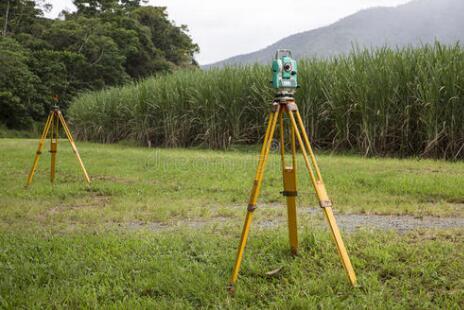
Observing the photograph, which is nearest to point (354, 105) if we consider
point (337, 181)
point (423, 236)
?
point (337, 181)

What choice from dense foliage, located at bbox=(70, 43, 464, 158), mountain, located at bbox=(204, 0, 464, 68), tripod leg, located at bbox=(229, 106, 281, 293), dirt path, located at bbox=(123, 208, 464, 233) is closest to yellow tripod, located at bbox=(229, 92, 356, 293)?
tripod leg, located at bbox=(229, 106, 281, 293)

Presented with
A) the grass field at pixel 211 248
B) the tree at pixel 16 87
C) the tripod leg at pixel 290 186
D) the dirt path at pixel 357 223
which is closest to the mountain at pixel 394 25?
the tree at pixel 16 87

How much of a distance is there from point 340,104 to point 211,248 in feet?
28.8

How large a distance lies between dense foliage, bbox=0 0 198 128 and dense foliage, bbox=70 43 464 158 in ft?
47.2

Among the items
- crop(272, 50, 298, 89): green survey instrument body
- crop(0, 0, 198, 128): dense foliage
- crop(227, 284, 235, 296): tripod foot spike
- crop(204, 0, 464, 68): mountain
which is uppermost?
crop(204, 0, 464, 68): mountain

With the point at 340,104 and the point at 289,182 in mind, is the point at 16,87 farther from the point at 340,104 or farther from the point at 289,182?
the point at 289,182

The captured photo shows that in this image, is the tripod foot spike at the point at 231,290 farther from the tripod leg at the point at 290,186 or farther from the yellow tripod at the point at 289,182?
the tripod leg at the point at 290,186

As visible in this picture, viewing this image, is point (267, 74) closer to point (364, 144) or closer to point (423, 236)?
point (364, 144)

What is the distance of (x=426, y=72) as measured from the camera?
1127 centimetres

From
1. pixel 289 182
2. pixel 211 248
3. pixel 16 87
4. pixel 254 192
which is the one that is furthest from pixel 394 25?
pixel 254 192

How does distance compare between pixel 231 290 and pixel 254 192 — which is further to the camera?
pixel 231 290

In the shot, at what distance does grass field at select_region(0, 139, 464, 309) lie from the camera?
3438 mm

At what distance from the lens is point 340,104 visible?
40.7ft

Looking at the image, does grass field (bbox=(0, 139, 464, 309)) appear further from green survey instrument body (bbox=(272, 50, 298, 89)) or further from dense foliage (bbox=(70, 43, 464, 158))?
dense foliage (bbox=(70, 43, 464, 158))
